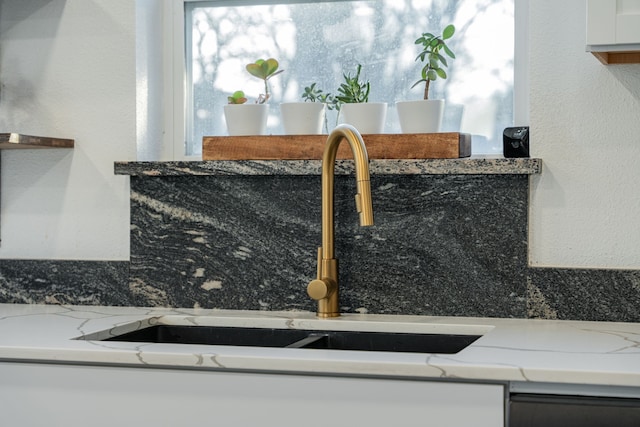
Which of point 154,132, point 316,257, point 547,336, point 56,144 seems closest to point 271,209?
point 316,257

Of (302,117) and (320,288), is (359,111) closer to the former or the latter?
(302,117)

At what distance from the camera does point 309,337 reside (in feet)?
5.87

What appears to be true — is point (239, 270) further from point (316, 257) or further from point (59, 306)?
point (59, 306)

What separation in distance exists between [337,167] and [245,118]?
11.4 inches

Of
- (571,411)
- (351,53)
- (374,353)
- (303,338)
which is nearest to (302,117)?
(351,53)

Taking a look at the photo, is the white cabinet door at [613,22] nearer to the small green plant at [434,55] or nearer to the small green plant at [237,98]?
the small green plant at [434,55]

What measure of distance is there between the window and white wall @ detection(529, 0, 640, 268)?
198 millimetres

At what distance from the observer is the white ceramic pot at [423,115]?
194 centimetres

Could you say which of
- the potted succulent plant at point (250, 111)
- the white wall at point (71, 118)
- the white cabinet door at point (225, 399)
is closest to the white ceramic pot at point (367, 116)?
the potted succulent plant at point (250, 111)

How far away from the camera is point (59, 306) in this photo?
2107 millimetres

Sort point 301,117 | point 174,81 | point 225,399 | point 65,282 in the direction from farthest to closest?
1. point 174,81
2. point 65,282
3. point 301,117
4. point 225,399

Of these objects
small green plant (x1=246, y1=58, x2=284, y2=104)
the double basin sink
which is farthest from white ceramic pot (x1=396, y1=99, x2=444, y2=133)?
the double basin sink

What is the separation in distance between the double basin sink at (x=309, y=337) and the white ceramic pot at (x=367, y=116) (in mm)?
479

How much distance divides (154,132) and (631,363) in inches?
52.7
